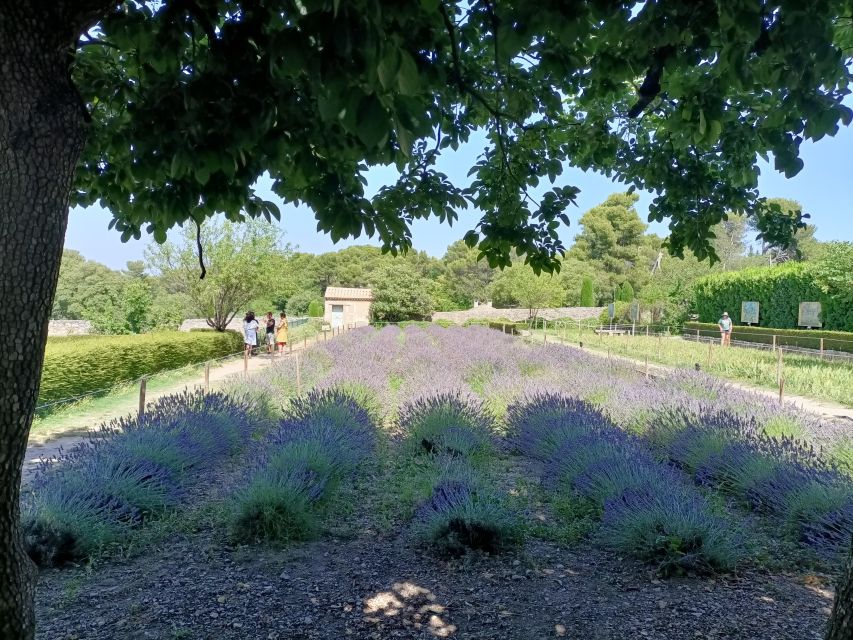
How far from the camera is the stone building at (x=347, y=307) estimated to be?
1724 inches

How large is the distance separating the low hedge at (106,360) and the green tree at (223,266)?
3.62 metres

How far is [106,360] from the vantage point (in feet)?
36.0

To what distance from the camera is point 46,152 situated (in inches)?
69.1

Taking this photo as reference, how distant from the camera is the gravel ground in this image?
2.72 metres

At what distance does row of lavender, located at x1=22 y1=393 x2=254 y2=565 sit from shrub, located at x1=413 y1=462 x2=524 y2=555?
6.26 feet

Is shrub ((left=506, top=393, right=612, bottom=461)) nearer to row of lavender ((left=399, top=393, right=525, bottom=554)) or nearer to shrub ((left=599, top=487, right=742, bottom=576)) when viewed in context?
row of lavender ((left=399, top=393, right=525, bottom=554))

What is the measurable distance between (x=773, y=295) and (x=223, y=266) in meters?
24.0

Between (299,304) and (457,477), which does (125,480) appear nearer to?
(457,477)

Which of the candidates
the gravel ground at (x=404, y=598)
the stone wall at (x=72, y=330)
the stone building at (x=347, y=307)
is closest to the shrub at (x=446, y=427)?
the gravel ground at (x=404, y=598)

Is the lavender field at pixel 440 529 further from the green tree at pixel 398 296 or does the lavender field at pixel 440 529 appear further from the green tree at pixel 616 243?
the green tree at pixel 616 243

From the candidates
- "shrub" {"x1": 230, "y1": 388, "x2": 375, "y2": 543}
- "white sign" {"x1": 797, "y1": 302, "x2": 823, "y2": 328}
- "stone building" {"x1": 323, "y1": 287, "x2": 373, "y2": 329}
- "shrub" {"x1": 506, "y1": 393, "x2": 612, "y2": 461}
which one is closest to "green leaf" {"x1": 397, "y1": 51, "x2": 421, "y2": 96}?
"shrub" {"x1": 230, "y1": 388, "x2": 375, "y2": 543}

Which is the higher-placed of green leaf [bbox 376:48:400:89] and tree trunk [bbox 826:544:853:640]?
green leaf [bbox 376:48:400:89]

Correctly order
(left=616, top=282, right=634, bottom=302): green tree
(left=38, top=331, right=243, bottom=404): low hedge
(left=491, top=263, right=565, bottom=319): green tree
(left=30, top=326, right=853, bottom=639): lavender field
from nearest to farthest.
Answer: (left=30, top=326, right=853, bottom=639): lavender field
(left=38, top=331, right=243, bottom=404): low hedge
(left=491, top=263, right=565, bottom=319): green tree
(left=616, top=282, right=634, bottom=302): green tree

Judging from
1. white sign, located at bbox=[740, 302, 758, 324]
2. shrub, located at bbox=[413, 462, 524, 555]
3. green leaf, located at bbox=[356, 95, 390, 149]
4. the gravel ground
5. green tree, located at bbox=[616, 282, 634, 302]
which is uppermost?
green tree, located at bbox=[616, 282, 634, 302]
